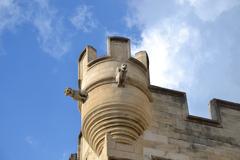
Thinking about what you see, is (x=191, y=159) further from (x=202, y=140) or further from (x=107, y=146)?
(x=107, y=146)

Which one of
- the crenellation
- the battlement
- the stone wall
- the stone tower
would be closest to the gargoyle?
the stone tower

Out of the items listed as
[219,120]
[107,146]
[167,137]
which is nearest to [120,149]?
[107,146]

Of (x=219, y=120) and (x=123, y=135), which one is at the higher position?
(x=219, y=120)

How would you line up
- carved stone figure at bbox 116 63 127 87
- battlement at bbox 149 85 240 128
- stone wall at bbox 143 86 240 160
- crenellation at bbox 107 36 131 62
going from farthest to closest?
battlement at bbox 149 85 240 128 → crenellation at bbox 107 36 131 62 → stone wall at bbox 143 86 240 160 → carved stone figure at bbox 116 63 127 87

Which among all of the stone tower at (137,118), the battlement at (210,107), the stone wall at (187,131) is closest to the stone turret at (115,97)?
the stone tower at (137,118)

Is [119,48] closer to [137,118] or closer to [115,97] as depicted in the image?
[115,97]

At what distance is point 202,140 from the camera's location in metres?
13.6

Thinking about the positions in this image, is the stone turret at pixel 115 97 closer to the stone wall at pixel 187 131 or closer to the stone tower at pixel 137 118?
the stone tower at pixel 137 118

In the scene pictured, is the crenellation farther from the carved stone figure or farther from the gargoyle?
the gargoyle

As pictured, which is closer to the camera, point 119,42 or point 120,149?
point 120,149

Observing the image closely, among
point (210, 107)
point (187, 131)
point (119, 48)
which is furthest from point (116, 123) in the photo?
point (210, 107)

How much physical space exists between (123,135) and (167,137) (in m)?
1.43

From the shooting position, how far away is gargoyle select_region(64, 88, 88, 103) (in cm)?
1282

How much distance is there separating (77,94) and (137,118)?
129cm
